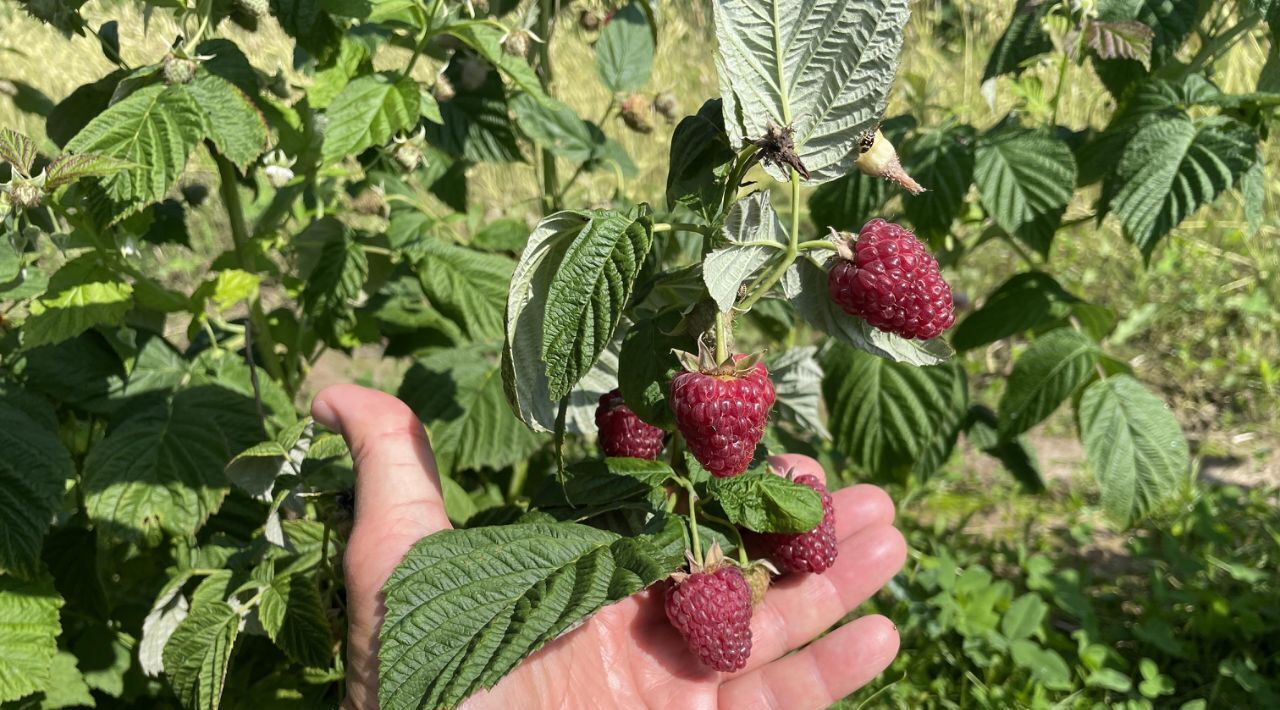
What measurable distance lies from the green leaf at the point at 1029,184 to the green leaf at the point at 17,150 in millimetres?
1367

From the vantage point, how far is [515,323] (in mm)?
872

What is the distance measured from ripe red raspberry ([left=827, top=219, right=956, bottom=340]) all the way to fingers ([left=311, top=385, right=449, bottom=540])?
565 millimetres

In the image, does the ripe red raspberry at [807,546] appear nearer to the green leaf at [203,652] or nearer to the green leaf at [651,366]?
the green leaf at [651,366]

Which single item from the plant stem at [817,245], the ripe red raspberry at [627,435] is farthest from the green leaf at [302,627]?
the plant stem at [817,245]

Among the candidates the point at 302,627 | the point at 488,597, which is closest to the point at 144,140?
the point at 302,627

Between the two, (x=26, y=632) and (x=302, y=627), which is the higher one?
(x=302, y=627)

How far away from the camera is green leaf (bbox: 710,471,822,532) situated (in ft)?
3.28

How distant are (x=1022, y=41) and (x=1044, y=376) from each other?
0.58 m

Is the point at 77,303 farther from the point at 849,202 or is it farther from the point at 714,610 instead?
the point at 849,202

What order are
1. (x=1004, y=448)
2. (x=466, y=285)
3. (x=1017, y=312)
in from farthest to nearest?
(x=1004, y=448)
(x=1017, y=312)
(x=466, y=285)

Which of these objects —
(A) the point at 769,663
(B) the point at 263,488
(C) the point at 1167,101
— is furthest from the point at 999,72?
(B) the point at 263,488

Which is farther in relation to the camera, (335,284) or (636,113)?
(636,113)

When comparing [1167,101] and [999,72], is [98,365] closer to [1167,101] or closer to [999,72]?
[999,72]

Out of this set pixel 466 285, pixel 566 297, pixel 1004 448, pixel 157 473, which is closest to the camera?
pixel 566 297
